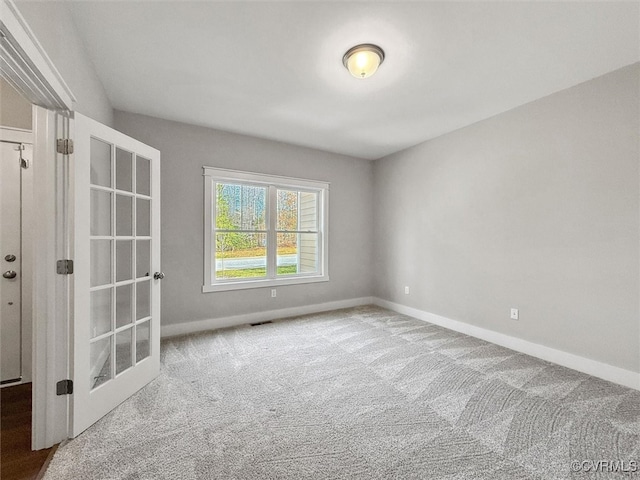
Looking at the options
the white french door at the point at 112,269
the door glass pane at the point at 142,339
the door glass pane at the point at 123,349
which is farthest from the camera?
the door glass pane at the point at 142,339

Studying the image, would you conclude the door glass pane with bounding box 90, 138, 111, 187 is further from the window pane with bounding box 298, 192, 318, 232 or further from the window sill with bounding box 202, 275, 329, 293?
the window pane with bounding box 298, 192, 318, 232

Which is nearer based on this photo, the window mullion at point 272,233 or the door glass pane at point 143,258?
the door glass pane at point 143,258

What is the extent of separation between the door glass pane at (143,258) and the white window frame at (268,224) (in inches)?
48.5

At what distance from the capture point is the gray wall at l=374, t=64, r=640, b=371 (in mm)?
2324

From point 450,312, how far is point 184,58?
13.3ft

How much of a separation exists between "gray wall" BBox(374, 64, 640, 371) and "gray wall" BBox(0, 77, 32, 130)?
14.4 ft

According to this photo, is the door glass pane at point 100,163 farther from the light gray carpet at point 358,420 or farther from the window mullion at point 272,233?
the window mullion at point 272,233

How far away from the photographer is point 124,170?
2.19m

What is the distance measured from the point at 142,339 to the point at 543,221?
393cm

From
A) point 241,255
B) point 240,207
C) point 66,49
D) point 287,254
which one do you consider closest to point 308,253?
point 287,254

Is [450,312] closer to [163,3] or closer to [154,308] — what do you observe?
[154,308]

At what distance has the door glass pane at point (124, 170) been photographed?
2.13 m

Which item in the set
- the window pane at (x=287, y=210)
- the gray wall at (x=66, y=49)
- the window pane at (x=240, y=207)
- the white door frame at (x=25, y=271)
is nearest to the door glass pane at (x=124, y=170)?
the gray wall at (x=66, y=49)
